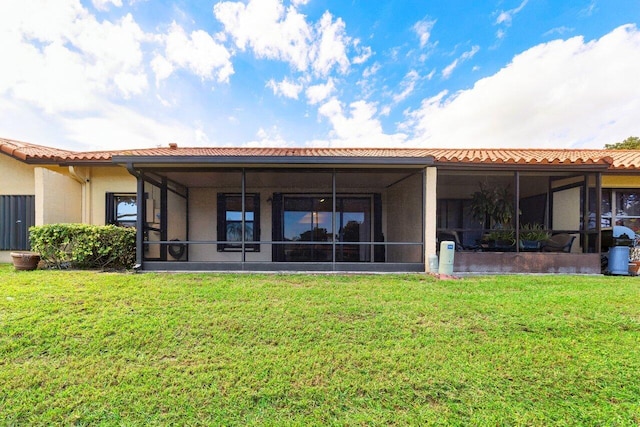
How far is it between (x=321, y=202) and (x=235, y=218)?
2.97 m

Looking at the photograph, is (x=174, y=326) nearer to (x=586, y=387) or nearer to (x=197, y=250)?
(x=586, y=387)

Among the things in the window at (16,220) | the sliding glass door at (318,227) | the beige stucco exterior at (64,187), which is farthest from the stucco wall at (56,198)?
the sliding glass door at (318,227)

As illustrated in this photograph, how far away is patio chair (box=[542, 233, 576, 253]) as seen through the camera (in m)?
7.28

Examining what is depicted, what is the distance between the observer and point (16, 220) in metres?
7.58

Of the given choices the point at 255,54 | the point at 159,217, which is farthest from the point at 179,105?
the point at 159,217

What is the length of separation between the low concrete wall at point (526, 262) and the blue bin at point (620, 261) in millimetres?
444

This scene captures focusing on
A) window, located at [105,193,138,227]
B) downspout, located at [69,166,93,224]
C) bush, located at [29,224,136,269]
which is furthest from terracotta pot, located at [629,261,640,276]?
downspout, located at [69,166,93,224]

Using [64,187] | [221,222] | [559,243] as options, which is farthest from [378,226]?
[64,187]

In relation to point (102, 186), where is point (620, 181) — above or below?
above

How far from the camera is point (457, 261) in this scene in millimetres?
6637

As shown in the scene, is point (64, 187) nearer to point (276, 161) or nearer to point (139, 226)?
point (139, 226)

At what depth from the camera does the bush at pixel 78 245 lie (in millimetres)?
6441

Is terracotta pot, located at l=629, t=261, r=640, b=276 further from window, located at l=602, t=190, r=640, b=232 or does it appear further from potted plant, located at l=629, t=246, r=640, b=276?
window, located at l=602, t=190, r=640, b=232

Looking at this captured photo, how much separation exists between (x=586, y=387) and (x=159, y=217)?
9119 millimetres
